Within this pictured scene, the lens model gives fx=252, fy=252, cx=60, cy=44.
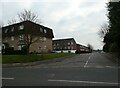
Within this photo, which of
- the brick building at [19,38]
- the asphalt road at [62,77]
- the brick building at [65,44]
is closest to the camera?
the asphalt road at [62,77]

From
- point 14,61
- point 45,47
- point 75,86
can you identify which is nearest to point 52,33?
point 45,47

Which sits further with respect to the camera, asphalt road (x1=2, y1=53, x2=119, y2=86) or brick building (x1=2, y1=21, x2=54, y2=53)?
brick building (x1=2, y1=21, x2=54, y2=53)

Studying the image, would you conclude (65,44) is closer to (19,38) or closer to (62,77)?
(19,38)

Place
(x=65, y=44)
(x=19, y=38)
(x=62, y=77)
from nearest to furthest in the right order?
(x=62, y=77), (x=19, y=38), (x=65, y=44)

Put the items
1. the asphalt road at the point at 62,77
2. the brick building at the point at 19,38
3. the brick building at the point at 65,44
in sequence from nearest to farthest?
the asphalt road at the point at 62,77 → the brick building at the point at 19,38 → the brick building at the point at 65,44

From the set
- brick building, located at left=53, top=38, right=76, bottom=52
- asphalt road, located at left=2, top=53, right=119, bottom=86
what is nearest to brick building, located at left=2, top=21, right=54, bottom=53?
asphalt road, located at left=2, top=53, right=119, bottom=86

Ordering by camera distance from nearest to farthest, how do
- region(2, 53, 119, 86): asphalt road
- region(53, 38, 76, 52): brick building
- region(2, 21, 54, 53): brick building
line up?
region(2, 53, 119, 86): asphalt road → region(2, 21, 54, 53): brick building → region(53, 38, 76, 52): brick building

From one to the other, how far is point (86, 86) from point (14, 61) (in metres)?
22.7

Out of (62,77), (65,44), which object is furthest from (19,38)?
(65,44)

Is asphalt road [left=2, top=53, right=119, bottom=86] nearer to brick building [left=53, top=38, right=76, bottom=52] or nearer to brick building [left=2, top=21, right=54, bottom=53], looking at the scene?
brick building [left=2, top=21, right=54, bottom=53]

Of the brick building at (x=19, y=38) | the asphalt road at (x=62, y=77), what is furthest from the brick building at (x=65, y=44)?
the asphalt road at (x=62, y=77)

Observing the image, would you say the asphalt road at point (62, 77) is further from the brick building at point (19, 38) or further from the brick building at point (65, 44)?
the brick building at point (65, 44)

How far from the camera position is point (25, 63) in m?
32.6

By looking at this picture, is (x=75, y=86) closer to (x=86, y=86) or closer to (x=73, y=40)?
(x=86, y=86)
